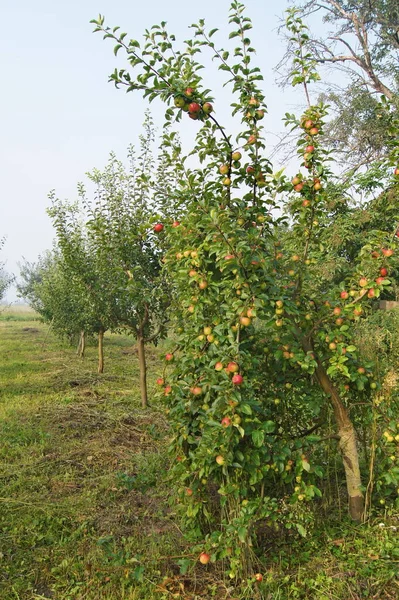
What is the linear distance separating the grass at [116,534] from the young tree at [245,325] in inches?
8.4

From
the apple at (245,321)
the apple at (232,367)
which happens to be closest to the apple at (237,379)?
the apple at (232,367)

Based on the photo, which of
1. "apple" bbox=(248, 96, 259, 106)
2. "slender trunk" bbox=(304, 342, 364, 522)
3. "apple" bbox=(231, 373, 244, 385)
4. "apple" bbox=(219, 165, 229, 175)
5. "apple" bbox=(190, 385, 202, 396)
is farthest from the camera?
"slender trunk" bbox=(304, 342, 364, 522)

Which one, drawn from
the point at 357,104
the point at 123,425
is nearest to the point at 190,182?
the point at 123,425

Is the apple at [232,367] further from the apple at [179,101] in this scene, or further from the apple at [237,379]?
the apple at [179,101]

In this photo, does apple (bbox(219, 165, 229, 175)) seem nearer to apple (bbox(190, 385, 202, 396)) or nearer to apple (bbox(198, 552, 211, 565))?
apple (bbox(190, 385, 202, 396))

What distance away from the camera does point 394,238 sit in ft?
9.16

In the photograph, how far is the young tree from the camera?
2504 millimetres

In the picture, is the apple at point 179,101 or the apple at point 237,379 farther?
the apple at point 179,101

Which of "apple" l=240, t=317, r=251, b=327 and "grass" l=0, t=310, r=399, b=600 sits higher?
"apple" l=240, t=317, r=251, b=327

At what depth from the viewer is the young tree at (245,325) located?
8.21ft

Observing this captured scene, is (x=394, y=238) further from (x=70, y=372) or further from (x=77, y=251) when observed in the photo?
(x=70, y=372)

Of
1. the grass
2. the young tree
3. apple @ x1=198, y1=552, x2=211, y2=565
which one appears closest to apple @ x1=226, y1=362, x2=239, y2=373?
the young tree

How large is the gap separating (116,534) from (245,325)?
76.6 inches

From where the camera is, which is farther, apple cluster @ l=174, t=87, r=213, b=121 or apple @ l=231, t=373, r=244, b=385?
apple cluster @ l=174, t=87, r=213, b=121
